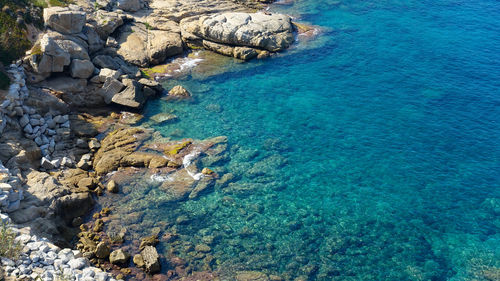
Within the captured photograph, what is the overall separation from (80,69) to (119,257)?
21.6m

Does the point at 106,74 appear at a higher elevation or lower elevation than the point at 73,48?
lower

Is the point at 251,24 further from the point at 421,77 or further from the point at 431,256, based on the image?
the point at 431,256

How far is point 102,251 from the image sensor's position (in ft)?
94.8

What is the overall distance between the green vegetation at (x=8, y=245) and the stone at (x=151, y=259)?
7653mm

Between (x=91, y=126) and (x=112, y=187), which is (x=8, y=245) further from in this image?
(x=91, y=126)

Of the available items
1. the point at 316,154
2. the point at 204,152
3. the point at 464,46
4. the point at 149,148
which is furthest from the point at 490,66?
the point at 149,148

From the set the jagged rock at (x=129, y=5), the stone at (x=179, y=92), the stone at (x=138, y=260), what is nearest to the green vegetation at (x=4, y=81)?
the stone at (x=179, y=92)

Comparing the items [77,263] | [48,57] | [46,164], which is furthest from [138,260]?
[48,57]

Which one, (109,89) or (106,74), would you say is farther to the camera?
(106,74)

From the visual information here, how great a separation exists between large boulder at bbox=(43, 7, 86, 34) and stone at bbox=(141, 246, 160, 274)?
86.9 feet

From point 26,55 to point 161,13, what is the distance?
71.4 ft

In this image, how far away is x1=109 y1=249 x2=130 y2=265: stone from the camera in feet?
93.7

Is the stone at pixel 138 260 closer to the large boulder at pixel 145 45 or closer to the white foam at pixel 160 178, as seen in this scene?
the white foam at pixel 160 178

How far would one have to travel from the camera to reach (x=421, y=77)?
167 ft
